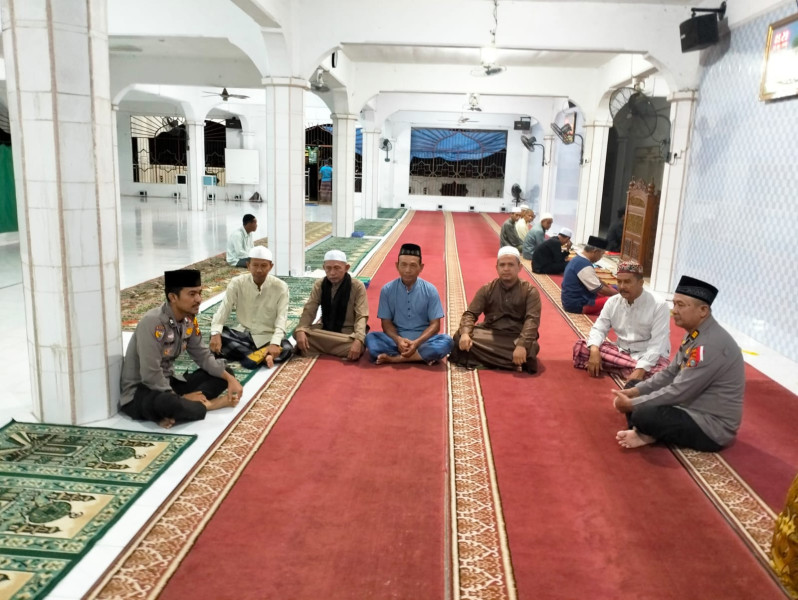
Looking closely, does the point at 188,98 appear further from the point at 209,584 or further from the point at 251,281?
the point at 209,584

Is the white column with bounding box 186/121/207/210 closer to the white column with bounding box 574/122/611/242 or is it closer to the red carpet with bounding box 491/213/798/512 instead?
the white column with bounding box 574/122/611/242

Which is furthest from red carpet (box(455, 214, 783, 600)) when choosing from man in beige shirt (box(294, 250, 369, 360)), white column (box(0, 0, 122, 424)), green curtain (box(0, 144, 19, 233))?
green curtain (box(0, 144, 19, 233))

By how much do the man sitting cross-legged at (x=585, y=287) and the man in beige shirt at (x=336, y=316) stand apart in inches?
99.4

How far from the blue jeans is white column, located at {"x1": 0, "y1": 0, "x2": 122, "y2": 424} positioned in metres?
1.70

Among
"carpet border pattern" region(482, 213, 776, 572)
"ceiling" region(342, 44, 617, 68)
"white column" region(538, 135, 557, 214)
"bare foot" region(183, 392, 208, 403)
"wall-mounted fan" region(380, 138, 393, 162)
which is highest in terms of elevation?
"ceiling" region(342, 44, 617, 68)

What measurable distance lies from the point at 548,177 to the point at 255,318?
13.3 metres

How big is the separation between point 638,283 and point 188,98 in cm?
1541

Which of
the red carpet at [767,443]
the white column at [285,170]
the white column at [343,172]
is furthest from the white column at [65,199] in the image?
the white column at [343,172]

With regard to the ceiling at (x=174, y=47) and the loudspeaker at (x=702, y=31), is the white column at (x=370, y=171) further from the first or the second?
the loudspeaker at (x=702, y=31)

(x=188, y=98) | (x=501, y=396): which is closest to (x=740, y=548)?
(x=501, y=396)

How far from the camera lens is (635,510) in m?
2.76

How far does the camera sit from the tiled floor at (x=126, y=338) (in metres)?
2.38

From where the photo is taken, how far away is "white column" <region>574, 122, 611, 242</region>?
1174cm

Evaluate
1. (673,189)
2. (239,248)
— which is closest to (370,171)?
(239,248)
